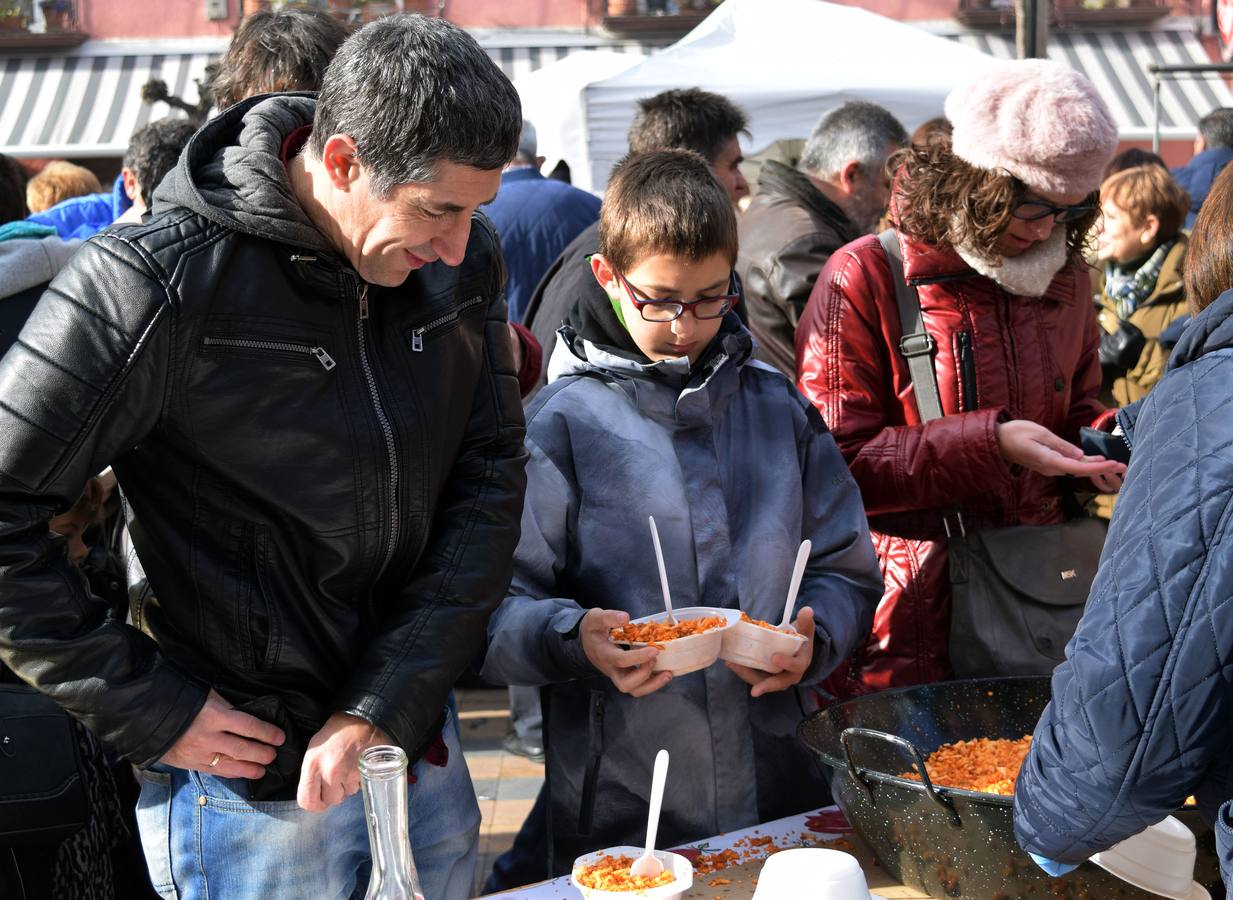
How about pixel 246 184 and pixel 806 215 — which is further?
pixel 806 215

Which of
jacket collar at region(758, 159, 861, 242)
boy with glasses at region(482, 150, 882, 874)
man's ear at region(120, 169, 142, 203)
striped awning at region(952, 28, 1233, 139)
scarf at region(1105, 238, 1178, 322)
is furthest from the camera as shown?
striped awning at region(952, 28, 1233, 139)

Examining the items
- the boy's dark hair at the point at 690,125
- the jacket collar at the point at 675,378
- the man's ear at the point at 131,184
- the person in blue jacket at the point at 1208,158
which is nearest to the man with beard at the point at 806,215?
the boy's dark hair at the point at 690,125

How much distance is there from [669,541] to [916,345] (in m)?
0.72

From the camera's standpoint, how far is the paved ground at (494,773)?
13.1 ft

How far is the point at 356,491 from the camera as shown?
175 cm

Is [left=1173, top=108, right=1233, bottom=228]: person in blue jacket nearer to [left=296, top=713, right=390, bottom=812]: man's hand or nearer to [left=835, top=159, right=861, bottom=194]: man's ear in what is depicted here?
[left=835, top=159, right=861, bottom=194]: man's ear

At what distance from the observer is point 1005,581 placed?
2.60 metres

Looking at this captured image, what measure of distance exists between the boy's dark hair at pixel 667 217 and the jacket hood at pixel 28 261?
0.92 metres

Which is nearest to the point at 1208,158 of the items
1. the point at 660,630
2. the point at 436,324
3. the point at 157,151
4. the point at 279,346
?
the point at 157,151

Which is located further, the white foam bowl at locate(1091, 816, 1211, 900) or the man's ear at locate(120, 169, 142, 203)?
the man's ear at locate(120, 169, 142, 203)

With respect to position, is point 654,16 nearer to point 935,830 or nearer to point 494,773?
point 494,773

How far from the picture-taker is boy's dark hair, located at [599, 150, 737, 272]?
89.3 inches

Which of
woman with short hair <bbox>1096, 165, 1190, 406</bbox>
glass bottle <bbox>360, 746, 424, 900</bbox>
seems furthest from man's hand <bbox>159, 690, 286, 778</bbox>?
woman with short hair <bbox>1096, 165, 1190, 406</bbox>

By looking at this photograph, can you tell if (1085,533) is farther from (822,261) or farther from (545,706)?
(822,261)
